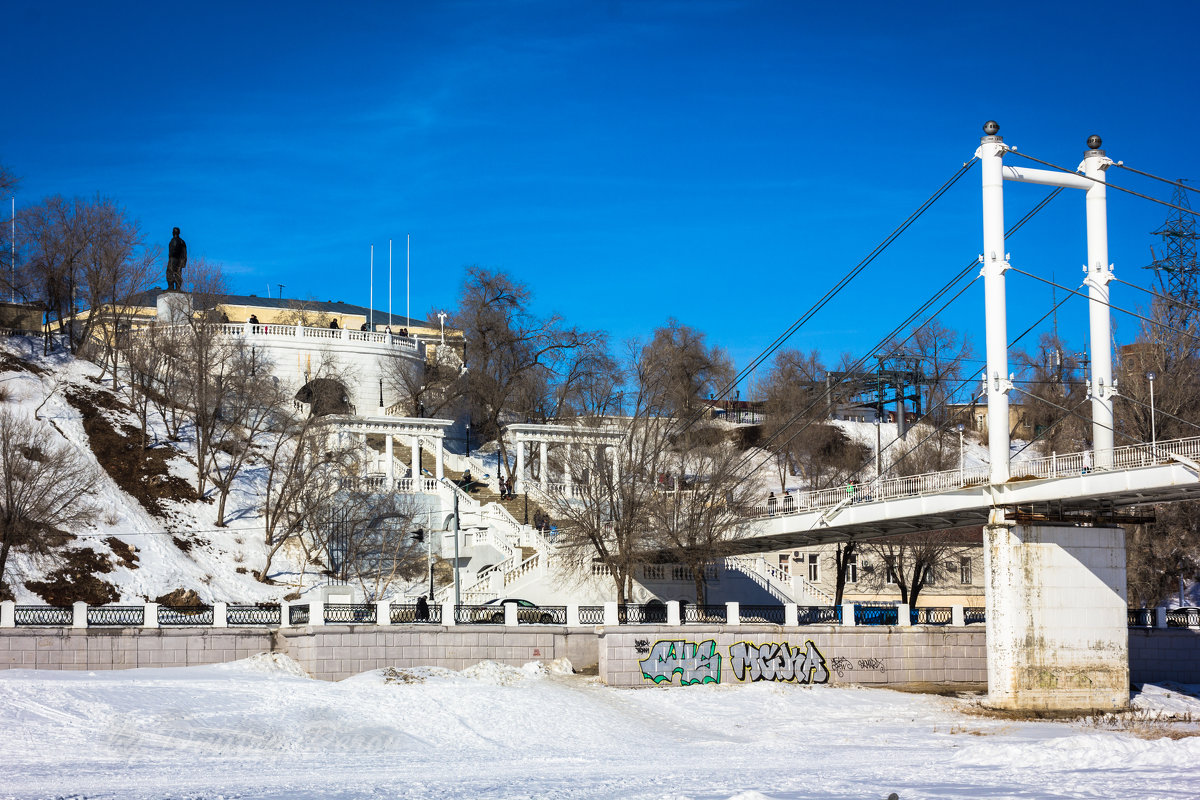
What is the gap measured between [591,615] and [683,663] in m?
3.24

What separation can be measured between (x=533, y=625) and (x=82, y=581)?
16861 millimetres

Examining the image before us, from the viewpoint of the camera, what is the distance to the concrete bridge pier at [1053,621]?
35.2 metres


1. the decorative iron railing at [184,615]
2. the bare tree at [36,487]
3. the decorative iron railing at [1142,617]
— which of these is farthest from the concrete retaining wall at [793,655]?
the bare tree at [36,487]

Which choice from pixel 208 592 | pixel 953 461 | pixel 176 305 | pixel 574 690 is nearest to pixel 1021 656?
pixel 574 690

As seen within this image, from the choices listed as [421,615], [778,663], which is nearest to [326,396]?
[421,615]

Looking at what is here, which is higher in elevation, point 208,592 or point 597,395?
point 597,395

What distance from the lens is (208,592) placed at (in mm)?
47219

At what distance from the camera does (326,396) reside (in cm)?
6619

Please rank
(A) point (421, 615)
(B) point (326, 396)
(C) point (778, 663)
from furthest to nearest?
(B) point (326, 396), (C) point (778, 663), (A) point (421, 615)

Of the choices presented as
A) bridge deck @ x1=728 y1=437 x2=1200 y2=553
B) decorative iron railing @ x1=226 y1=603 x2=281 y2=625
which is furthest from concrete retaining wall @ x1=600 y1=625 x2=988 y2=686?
decorative iron railing @ x1=226 y1=603 x2=281 y2=625

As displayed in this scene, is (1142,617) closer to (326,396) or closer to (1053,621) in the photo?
(1053,621)

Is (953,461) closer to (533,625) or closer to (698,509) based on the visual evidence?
(698,509)

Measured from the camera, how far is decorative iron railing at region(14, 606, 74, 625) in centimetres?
3575

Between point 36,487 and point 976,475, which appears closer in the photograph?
point 976,475
